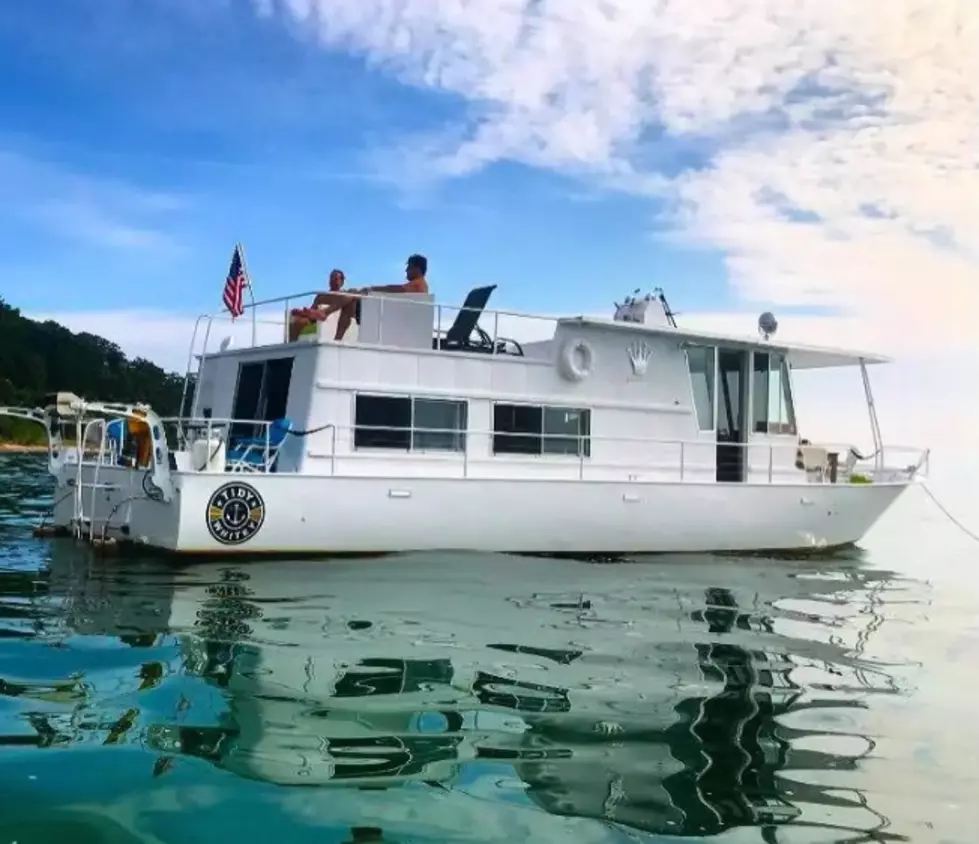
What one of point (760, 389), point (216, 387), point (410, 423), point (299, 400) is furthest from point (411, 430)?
point (760, 389)

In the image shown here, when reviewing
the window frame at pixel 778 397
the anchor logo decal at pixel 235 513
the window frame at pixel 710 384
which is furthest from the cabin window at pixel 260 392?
the window frame at pixel 778 397

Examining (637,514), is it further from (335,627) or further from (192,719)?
(192,719)

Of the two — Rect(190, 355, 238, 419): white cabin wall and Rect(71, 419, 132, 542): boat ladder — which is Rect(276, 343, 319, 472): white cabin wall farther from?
Rect(71, 419, 132, 542): boat ladder

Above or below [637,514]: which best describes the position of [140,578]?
below

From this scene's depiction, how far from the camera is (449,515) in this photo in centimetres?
1287

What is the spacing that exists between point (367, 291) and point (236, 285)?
178cm

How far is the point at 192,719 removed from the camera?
5633mm

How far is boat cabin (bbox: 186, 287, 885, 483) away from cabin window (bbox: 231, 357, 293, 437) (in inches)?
0.9

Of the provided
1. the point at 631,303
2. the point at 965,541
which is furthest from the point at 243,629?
the point at 965,541

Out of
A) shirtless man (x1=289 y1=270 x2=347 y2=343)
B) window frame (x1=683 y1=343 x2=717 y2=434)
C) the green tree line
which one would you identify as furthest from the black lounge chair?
the green tree line

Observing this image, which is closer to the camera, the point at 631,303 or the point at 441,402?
the point at 441,402

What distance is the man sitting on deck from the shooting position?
13508 millimetres

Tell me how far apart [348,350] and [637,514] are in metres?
4.67

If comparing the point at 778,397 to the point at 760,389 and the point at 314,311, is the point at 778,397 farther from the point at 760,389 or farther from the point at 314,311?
the point at 314,311
